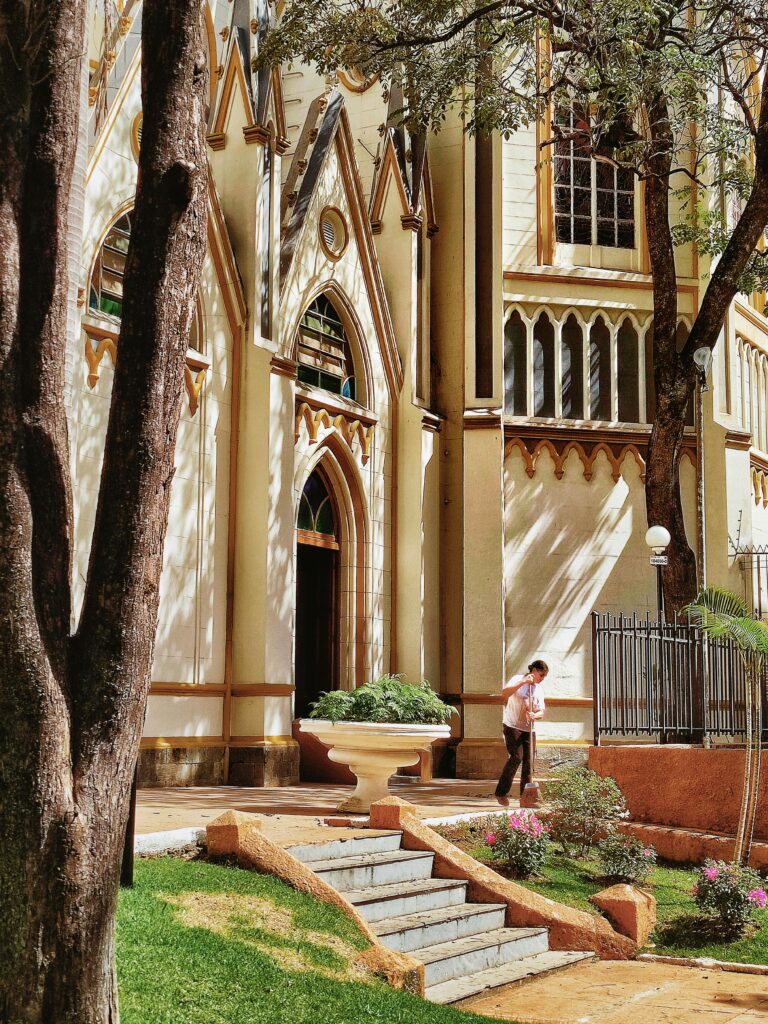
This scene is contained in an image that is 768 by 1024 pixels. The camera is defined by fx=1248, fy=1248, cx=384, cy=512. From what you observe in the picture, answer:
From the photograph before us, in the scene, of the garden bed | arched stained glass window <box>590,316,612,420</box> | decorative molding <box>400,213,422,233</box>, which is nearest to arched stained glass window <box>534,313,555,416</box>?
arched stained glass window <box>590,316,612,420</box>

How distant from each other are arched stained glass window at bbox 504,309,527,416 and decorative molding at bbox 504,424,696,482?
1.47 feet

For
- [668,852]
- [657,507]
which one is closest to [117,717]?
[668,852]

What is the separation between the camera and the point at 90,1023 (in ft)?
15.1

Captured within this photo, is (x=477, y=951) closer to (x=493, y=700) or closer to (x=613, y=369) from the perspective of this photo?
(x=493, y=700)

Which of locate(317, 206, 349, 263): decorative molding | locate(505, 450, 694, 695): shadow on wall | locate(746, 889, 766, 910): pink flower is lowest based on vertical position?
locate(746, 889, 766, 910): pink flower

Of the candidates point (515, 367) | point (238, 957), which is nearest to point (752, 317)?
point (515, 367)

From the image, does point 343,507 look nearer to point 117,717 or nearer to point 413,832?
point 413,832

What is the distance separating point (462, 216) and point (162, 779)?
10.6 m

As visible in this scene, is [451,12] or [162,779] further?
[451,12]

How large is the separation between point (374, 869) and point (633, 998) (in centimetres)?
220

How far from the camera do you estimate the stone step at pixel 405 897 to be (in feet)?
29.0

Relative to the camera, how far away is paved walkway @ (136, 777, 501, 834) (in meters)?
10.7

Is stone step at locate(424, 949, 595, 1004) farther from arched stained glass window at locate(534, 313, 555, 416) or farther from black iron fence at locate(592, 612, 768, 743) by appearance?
arched stained glass window at locate(534, 313, 555, 416)

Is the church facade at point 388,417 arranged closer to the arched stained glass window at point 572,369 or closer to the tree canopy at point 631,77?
the arched stained glass window at point 572,369
